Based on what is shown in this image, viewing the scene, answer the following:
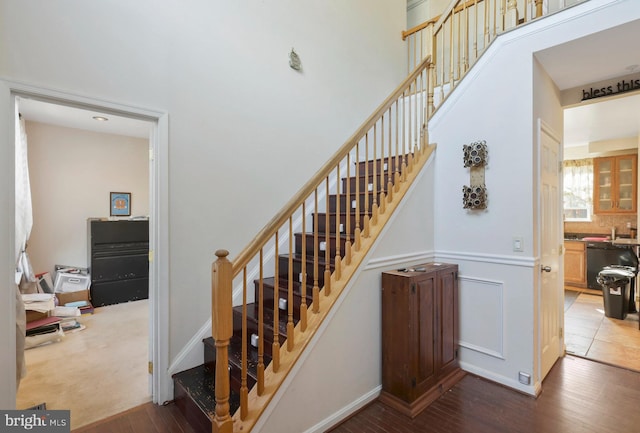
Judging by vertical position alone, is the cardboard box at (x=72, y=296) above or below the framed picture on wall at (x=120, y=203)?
below

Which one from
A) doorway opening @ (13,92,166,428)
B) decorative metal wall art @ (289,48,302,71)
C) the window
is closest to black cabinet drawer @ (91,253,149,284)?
doorway opening @ (13,92,166,428)

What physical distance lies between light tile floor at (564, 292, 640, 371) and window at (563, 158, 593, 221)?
243 centimetres

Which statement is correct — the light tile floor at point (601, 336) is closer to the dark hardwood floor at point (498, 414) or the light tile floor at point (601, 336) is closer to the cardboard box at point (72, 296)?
the dark hardwood floor at point (498, 414)

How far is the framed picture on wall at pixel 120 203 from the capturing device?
17.6 feet

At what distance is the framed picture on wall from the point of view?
212 inches

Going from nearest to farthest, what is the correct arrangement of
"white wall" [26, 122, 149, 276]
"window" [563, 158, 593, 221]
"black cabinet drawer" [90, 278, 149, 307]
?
"white wall" [26, 122, 149, 276] → "black cabinet drawer" [90, 278, 149, 307] → "window" [563, 158, 593, 221]

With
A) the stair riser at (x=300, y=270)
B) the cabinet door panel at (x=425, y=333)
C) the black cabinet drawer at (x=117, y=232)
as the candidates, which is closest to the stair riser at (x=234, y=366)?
the stair riser at (x=300, y=270)

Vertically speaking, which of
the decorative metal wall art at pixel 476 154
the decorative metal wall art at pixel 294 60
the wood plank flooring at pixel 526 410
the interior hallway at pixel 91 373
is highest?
the decorative metal wall art at pixel 294 60

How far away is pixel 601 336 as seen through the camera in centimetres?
362

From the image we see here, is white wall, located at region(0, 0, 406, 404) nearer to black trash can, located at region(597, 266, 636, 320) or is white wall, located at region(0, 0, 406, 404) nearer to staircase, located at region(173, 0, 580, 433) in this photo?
staircase, located at region(173, 0, 580, 433)

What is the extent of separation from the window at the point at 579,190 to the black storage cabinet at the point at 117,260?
8.40 metres

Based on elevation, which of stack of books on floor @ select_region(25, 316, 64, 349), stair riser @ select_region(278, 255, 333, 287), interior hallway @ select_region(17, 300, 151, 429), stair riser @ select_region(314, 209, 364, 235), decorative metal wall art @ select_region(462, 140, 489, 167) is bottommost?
interior hallway @ select_region(17, 300, 151, 429)

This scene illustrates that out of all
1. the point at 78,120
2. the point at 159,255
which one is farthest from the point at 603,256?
the point at 78,120

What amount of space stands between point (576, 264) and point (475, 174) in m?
4.92
